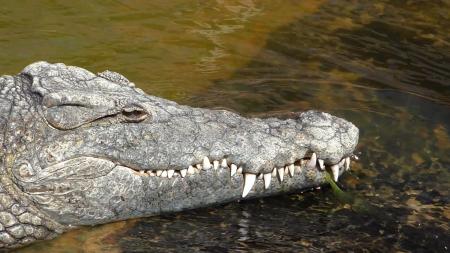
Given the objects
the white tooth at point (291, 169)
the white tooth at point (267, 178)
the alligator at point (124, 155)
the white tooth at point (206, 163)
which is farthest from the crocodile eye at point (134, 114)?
the white tooth at point (291, 169)

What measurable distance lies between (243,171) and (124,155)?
822 millimetres

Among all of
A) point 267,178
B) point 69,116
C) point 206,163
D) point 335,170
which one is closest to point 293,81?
point 335,170

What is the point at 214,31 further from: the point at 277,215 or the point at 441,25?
the point at 277,215

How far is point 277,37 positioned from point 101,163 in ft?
13.3

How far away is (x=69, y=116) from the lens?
215 inches

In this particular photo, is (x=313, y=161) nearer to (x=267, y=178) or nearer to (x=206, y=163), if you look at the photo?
(x=267, y=178)

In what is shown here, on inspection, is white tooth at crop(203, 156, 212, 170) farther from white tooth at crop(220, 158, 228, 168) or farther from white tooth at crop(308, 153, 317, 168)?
white tooth at crop(308, 153, 317, 168)

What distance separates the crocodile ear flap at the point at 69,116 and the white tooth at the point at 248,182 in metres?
1.08

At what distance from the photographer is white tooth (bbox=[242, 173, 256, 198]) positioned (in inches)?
220

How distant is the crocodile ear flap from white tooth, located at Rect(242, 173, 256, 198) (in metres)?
1.08

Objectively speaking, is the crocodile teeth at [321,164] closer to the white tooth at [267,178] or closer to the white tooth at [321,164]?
the white tooth at [321,164]

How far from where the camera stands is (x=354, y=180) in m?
6.12

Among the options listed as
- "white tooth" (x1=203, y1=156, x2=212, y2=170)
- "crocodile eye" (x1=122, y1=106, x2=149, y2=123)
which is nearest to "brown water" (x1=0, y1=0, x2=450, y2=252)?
"white tooth" (x1=203, y1=156, x2=212, y2=170)

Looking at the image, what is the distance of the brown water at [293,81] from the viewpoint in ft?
18.1
